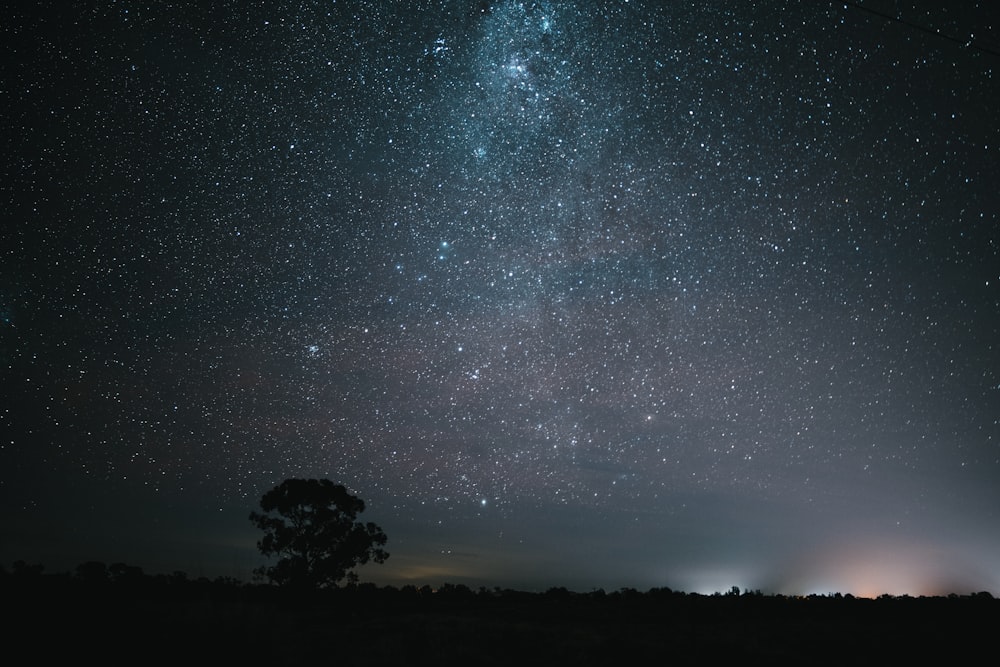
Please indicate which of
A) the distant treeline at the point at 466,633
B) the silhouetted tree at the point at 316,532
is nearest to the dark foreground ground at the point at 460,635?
the distant treeline at the point at 466,633

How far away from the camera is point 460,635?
1041cm

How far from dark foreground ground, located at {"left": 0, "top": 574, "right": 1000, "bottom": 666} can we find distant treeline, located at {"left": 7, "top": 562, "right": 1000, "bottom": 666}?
0.07ft

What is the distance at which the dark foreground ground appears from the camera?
8.47 meters

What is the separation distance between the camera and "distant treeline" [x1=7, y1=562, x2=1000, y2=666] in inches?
337

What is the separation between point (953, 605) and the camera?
16188 mm

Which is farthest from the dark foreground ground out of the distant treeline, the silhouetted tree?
the silhouetted tree

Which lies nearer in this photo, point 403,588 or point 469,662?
point 469,662

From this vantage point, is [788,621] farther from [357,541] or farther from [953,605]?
[357,541]

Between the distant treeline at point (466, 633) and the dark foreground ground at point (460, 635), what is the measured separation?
0.07ft

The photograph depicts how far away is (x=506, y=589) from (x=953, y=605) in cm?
1509

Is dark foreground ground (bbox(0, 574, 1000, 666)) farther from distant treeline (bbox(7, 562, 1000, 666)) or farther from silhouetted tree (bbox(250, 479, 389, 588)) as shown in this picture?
silhouetted tree (bbox(250, 479, 389, 588))

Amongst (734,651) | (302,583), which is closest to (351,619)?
(734,651)

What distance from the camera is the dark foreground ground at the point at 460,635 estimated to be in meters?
8.47

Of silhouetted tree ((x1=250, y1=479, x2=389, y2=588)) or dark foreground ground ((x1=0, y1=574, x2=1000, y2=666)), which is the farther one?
silhouetted tree ((x1=250, y1=479, x2=389, y2=588))
